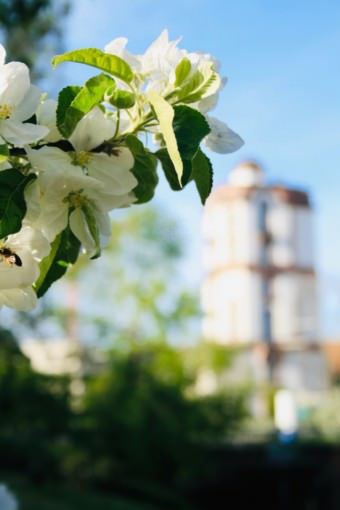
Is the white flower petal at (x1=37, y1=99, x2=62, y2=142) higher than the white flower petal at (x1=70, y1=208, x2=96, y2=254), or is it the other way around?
the white flower petal at (x1=37, y1=99, x2=62, y2=142)

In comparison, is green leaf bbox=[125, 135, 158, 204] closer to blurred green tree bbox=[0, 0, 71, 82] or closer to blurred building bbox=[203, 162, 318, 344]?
blurred green tree bbox=[0, 0, 71, 82]

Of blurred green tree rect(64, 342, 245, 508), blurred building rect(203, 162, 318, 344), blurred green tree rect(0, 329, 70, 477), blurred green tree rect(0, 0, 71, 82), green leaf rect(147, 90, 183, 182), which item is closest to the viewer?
green leaf rect(147, 90, 183, 182)

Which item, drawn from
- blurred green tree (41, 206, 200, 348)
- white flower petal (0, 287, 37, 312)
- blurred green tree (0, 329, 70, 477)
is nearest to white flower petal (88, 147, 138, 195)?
white flower petal (0, 287, 37, 312)

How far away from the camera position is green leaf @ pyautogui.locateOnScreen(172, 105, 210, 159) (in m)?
0.70

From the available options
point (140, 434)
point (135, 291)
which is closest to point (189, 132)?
point (140, 434)

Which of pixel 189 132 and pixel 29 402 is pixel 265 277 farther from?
pixel 189 132

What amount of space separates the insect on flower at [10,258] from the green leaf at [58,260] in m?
0.08

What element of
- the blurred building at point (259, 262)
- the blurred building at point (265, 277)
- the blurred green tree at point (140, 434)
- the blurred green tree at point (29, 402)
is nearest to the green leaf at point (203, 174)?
the blurred green tree at point (140, 434)

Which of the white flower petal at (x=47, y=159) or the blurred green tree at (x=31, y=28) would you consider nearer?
the white flower petal at (x=47, y=159)

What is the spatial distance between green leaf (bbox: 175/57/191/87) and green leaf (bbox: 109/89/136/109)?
0.04 metres

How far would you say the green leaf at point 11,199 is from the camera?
0.70 metres

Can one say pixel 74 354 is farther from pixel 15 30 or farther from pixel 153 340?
pixel 15 30

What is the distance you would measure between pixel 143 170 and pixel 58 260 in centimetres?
12

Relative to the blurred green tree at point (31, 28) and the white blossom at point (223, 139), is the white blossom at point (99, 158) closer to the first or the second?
the white blossom at point (223, 139)
